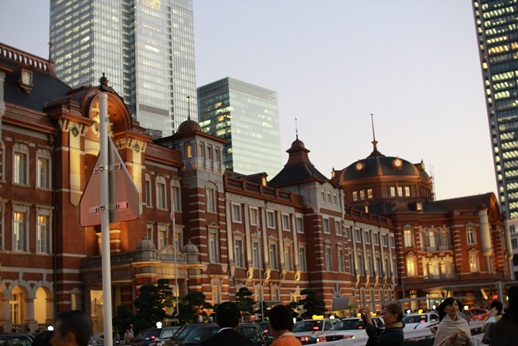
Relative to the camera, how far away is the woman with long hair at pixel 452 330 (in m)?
Result: 10.7

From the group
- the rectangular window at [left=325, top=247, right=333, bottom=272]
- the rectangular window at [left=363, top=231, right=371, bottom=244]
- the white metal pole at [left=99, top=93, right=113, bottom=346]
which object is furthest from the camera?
the rectangular window at [left=363, top=231, right=371, bottom=244]

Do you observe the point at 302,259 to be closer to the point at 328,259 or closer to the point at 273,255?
the point at 328,259

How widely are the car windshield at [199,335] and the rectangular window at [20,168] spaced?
20.8 m

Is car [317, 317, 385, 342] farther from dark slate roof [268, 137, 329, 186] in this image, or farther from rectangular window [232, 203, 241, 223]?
dark slate roof [268, 137, 329, 186]

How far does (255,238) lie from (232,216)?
377cm

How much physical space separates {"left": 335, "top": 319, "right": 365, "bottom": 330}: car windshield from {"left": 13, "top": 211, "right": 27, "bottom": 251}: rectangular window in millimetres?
18405

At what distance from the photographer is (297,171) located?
238 feet

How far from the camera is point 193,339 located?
2205cm

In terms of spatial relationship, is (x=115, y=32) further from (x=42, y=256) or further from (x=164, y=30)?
(x=42, y=256)

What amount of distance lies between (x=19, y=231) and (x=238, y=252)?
859 inches

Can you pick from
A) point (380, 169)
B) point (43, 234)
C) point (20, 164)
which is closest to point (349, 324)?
point (43, 234)

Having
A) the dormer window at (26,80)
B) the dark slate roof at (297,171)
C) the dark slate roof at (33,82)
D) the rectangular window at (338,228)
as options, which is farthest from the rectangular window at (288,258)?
the dormer window at (26,80)

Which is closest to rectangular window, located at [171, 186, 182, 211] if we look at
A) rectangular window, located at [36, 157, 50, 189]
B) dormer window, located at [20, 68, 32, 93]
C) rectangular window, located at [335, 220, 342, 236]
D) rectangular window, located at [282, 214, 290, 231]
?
rectangular window, located at [36, 157, 50, 189]

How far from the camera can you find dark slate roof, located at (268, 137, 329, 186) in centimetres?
7075
